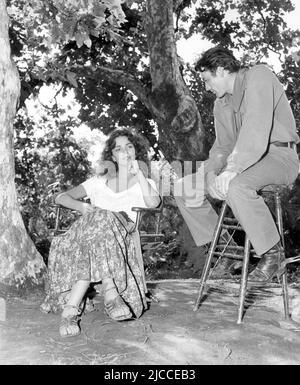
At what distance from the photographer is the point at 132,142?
3.81 metres

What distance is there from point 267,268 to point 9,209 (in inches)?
83.2

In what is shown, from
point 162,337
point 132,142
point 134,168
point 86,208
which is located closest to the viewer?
point 162,337

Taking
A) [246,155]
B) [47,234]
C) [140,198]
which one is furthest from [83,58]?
[246,155]

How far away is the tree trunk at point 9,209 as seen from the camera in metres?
3.76

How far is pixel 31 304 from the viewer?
3600mm

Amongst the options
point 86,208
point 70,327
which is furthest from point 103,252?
point 70,327

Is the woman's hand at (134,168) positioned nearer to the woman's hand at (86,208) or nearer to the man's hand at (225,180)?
the woman's hand at (86,208)

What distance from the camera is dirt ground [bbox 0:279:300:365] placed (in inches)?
94.7

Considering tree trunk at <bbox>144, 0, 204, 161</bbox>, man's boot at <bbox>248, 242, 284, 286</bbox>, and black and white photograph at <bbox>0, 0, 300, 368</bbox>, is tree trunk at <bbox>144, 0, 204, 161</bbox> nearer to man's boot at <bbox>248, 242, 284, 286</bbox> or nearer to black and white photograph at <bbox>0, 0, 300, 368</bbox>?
black and white photograph at <bbox>0, 0, 300, 368</bbox>

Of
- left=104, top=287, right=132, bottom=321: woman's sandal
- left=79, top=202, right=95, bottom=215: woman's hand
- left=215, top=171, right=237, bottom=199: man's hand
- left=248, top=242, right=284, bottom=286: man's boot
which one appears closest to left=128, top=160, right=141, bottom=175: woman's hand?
left=79, top=202, right=95, bottom=215: woman's hand

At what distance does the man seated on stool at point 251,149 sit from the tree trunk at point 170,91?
4.30 meters

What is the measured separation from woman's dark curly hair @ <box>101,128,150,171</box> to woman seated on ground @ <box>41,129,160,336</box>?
0.08 metres

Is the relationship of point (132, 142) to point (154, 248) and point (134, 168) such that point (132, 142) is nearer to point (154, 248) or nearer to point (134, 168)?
point (134, 168)

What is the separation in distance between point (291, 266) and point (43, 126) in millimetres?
7002
